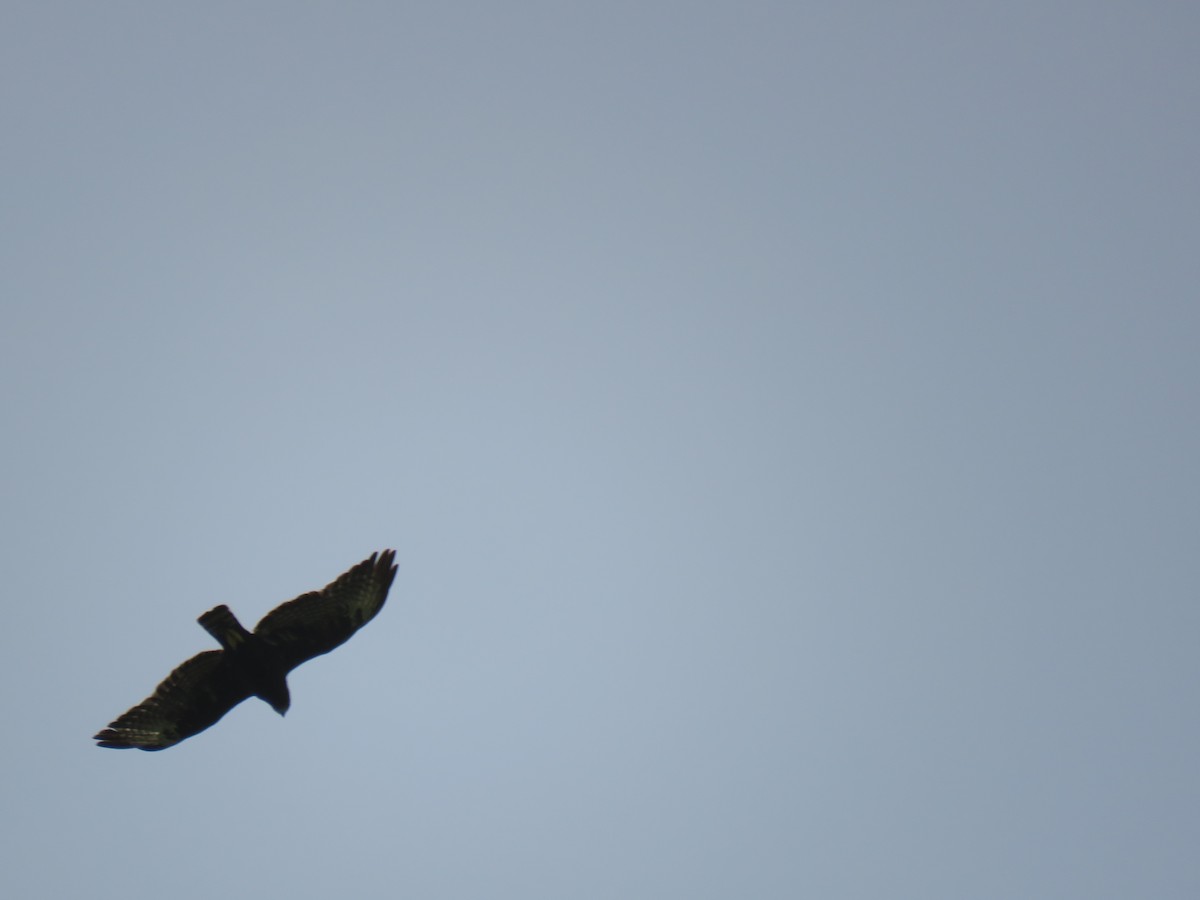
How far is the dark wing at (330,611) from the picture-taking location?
43.4ft

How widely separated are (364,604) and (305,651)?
103cm

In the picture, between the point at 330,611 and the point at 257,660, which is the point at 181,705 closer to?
the point at 257,660

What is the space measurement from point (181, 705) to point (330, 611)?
2.19 meters

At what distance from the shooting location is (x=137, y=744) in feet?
42.8

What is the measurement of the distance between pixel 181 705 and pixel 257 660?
1136 millimetres

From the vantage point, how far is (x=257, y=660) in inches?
522

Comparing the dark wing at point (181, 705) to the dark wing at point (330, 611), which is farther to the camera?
the dark wing at point (330, 611)

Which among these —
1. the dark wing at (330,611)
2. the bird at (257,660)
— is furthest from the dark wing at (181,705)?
the dark wing at (330,611)

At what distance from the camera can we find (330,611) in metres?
13.4

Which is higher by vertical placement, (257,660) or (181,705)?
(181,705)

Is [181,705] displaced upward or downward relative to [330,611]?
upward

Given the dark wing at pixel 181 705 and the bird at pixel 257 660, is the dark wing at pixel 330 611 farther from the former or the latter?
the dark wing at pixel 181 705

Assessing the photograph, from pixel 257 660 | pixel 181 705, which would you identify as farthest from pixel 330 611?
pixel 181 705

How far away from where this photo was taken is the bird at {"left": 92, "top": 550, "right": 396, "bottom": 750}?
13.1 meters
